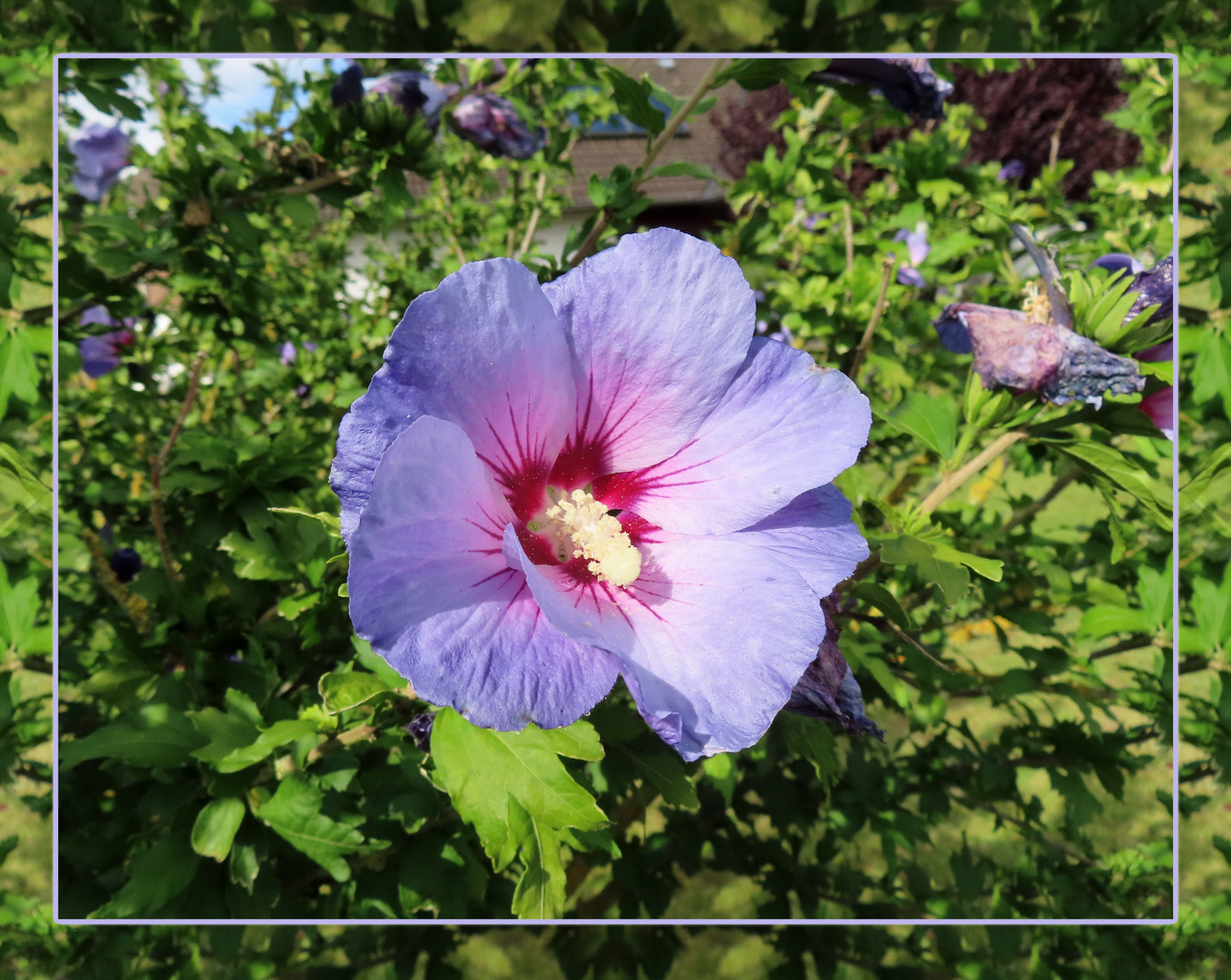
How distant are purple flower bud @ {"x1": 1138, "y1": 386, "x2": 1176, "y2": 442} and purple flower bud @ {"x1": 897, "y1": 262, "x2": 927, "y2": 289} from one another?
1.12m

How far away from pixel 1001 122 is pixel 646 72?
292cm

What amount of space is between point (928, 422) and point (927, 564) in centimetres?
28

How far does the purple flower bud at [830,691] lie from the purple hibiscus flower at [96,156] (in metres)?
2.14

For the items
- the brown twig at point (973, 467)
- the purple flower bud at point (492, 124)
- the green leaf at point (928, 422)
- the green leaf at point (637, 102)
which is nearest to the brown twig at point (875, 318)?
the green leaf at point (928, 422)

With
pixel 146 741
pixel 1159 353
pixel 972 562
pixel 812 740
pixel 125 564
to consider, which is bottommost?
pixel 125 564

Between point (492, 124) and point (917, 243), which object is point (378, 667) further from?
point (917, 243)

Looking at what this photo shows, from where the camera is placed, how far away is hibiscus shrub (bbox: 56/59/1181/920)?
0.66 m

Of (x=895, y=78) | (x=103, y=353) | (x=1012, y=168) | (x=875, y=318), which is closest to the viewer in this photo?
(x=875, y=318)

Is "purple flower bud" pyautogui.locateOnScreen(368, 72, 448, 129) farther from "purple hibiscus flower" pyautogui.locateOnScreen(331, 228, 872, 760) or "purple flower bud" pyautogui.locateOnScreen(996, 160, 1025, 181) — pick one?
"purple flower bud" pyautogui.locateOnScreen(996, 160, 1025, 181)

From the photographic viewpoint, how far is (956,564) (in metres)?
0.86

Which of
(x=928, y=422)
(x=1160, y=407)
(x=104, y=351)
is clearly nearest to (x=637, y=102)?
(x=928, y=422)

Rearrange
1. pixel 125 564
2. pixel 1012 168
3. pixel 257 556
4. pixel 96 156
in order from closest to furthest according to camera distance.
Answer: pixel 257 556 → pixel 125 564 → pixel 96 156 → pixel 1012 168

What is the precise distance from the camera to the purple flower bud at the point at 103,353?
226 centimetres

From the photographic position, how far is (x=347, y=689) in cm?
82
